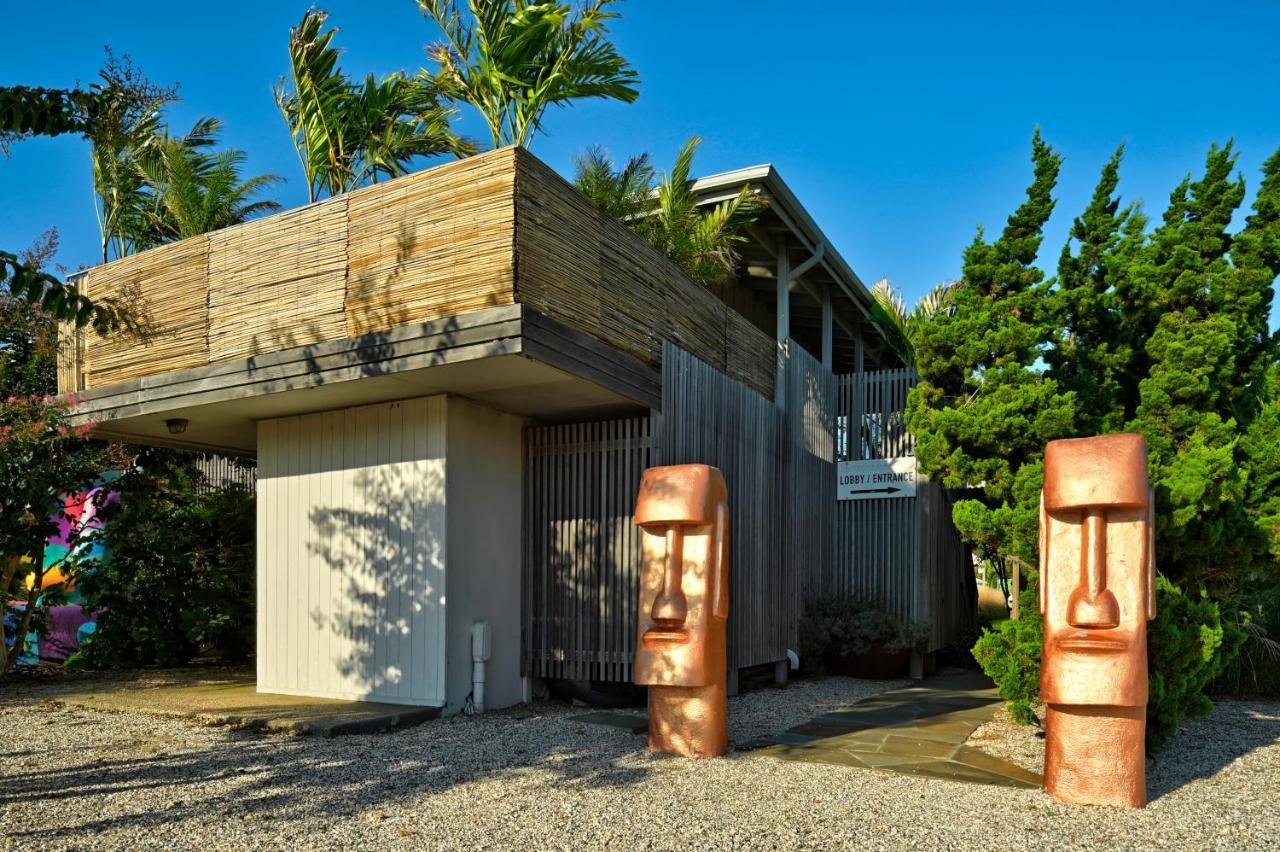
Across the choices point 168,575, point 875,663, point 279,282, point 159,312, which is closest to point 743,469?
point 875,663

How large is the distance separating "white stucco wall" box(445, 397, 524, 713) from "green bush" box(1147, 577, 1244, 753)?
17.1ft

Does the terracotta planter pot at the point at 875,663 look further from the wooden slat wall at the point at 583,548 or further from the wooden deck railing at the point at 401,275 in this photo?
the wooden deck railing at the point at 401,275

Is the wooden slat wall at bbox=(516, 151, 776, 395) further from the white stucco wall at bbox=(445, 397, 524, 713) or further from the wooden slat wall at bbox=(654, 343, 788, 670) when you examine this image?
the white stucco wall at bbox=(445, 397, 524, 713)

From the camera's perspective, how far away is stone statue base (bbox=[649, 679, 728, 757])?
21.6ft

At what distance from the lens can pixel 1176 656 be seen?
6.82 m

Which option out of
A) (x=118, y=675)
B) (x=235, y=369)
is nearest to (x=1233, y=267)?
(x=235, y=369)

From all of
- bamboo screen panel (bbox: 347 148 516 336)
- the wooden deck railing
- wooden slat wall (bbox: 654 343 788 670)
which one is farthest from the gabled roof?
bamboo screen panel (bbox: 347 148 516 336)

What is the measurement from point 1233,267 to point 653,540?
5998 mm

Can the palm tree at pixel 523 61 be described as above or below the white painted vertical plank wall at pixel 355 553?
above

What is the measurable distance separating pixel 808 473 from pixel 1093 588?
20.1ft

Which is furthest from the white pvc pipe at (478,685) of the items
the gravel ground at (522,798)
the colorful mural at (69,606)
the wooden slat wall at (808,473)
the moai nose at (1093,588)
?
the colorful mural at (69,606)

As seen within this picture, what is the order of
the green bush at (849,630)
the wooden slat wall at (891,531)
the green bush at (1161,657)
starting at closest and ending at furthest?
the green bush at (1161,657), the green bush at (849,630), the wooden slat wall at (891,531)

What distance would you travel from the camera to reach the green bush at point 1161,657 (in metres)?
6.69

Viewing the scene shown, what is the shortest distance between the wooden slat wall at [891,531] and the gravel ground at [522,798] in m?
4.30
